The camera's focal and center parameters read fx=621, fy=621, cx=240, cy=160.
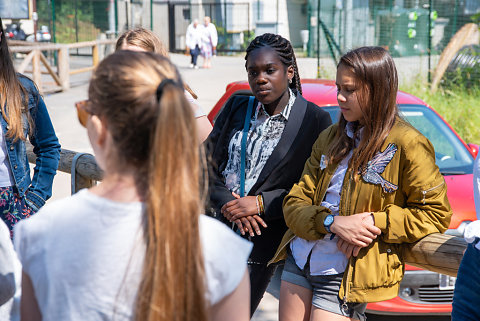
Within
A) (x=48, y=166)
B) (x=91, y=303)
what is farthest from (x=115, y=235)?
(x=48, y=166)

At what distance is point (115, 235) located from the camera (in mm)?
1494

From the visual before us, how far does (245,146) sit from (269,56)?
1.52 ft

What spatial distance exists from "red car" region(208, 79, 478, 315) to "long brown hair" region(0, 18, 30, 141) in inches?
60.1

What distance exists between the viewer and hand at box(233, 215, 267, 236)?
299 centimetres

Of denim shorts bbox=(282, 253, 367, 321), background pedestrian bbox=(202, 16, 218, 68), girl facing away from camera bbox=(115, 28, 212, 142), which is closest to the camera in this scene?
denim shorts bbox=(282, 253, 367, 321)

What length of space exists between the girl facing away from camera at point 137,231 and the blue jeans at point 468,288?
1137 mm

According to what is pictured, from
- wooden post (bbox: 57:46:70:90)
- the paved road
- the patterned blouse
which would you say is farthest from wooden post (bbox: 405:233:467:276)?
wooden post (bbox: 57:46:70:90)

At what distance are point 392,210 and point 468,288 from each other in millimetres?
401

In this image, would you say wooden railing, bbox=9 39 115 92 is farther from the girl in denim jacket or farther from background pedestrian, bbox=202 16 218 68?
the girl in denim jacket

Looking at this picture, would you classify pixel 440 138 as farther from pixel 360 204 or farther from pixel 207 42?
pixel 207 42

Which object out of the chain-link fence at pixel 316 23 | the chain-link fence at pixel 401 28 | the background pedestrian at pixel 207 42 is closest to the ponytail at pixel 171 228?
the chain-link fence at pixel 316 23

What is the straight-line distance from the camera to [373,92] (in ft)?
8.59

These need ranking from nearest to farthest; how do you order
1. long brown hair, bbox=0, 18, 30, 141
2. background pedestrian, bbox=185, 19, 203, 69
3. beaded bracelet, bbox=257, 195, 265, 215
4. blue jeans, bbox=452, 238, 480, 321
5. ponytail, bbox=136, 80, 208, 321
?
1. ponytail, bbox=136, 80, 208, 321
2. blue jeans, bbox=452, 238, 480, 321
3. beaded bracelet, bbox=257, 195, 265, 215
4. long brown hair, bbox=0, 18, 30, 141
5. background pedestrian, bbox=185, 19, 203, 69

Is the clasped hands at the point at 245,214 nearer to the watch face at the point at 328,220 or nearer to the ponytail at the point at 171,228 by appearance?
the watch face at the point at 328,220
